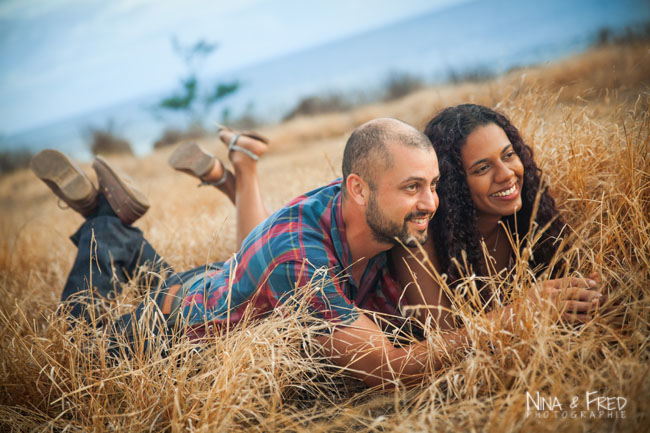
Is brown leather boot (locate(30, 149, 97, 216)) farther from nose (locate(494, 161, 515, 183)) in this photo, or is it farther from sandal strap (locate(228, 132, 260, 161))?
nose (locate(494, 161, 515, 183))

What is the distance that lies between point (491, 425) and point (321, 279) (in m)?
0.85

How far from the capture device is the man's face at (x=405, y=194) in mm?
2137

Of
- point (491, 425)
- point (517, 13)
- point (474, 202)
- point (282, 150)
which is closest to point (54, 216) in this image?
point (282, 150)

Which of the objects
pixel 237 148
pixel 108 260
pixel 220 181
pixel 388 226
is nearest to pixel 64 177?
A: pixel 108 260

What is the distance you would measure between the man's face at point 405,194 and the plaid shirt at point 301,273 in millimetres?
261

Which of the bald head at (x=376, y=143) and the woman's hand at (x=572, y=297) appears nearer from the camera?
the woman's hand at (x=572, y=297)

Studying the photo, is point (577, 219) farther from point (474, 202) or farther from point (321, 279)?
point (321, 279)

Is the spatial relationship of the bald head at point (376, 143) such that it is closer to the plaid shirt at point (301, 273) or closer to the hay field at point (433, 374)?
the plaid shirt at point (301, 273)

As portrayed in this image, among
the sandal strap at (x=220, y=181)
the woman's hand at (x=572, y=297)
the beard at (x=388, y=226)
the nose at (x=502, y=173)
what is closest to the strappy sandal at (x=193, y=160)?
the sandal strap at (x=220, y=181)

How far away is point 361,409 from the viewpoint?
2053 millimetres

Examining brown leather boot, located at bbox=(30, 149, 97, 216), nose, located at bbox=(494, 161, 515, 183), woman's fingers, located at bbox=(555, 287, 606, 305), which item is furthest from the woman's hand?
brown leather boot, located at bbox=(30, 149, 97, 216)

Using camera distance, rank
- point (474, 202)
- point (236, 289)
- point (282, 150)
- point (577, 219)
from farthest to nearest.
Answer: point (282, 150) → point (577, 219) → point (474, 202) → point (236, 289)

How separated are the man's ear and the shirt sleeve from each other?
14.3 inches

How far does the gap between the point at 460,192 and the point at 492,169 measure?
0.69ft
